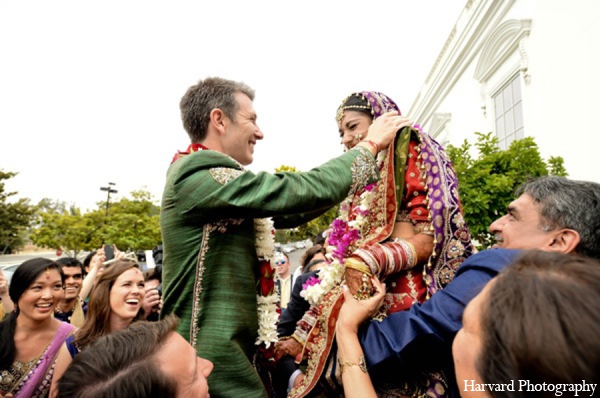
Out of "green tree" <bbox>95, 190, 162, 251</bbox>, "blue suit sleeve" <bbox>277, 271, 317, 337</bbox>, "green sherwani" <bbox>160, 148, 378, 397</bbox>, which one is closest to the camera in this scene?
"green sherwani" <bbox>160, 148, 378, 397</bbox>

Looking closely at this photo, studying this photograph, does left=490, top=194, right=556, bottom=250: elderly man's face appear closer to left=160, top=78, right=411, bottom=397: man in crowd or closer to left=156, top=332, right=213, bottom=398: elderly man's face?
left=160, top=78, right=411, bottom=397: man in crowd

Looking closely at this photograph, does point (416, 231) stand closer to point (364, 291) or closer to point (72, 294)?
point (364, 291)

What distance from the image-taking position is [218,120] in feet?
6.40

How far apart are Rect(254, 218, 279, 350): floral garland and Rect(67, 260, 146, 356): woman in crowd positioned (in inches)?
74.4

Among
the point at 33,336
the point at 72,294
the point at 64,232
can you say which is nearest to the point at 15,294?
the point at 33,336

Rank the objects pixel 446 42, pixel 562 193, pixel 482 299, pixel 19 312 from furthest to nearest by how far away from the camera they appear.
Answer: pixel 446 42 → pixel 19 312 → pixel 562 193 → pixel 482 299

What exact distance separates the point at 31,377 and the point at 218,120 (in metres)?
2.43

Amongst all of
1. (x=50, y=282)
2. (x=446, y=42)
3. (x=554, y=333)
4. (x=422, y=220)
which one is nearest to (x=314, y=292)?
(x=422, y=220)

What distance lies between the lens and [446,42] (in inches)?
552

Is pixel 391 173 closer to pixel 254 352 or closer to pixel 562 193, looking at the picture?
pixel 562 193

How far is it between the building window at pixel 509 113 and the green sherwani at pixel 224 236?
8.33 meters

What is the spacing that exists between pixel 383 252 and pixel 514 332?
933 mm

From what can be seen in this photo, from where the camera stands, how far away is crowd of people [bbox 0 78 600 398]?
0.98 metres

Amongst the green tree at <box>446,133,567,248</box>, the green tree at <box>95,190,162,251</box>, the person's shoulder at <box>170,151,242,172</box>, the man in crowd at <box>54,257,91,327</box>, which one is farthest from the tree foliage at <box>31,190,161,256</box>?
the person's shoulder at <box>170,151,242,172</box>
